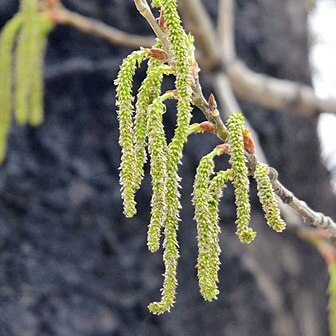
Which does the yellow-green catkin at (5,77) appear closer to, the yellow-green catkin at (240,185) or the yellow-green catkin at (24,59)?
the yellow-green catkin at (24,59)

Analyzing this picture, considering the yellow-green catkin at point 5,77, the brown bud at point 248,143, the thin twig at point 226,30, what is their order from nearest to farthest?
the brown bud at point 248,143, the yellow-green catkin at point 5,77, the thin twig at point 226,30

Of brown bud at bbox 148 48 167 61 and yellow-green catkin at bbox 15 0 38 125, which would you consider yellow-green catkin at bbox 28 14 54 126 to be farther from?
brown bud at bbox 148 48 167 61

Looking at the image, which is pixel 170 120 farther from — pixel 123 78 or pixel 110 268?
pixel 123 78

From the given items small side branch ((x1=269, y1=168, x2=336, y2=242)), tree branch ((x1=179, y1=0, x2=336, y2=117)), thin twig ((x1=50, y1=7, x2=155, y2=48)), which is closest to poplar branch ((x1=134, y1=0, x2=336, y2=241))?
small side branch ((x1=269, y1=168, x2=336, y2=242))

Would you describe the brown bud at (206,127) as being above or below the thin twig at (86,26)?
above

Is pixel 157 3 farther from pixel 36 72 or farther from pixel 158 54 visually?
pixel 36 72

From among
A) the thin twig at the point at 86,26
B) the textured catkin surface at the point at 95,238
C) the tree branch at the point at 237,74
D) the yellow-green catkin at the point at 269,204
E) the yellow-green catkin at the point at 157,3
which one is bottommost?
the textured catkin surface at the point at 95,238

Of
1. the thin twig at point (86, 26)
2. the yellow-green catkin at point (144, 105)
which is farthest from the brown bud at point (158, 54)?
the thin twig at point (86, 26)

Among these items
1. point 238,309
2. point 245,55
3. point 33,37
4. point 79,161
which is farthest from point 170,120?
point 33,37
